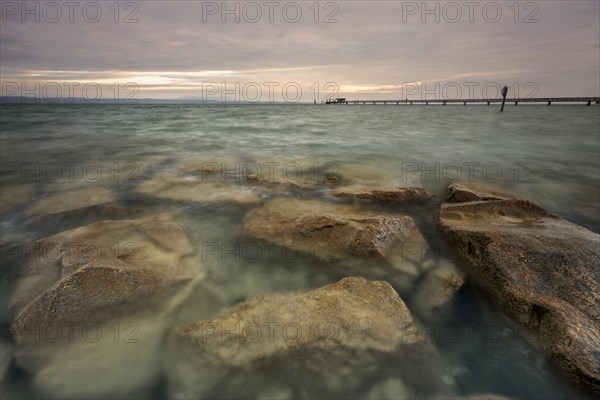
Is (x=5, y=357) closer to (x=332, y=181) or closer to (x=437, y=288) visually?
(x=437, y=288)

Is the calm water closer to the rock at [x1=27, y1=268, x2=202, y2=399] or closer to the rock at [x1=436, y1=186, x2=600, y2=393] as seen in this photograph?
the rock at [x1=27, y1=268, x2=202, y2=399]

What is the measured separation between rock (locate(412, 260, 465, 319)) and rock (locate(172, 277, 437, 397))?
556 millimetres

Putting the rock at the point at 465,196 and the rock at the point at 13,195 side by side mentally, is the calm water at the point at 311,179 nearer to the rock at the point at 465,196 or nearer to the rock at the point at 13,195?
the rock at the point at 13,195

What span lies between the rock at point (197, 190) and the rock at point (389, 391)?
3.86 meters

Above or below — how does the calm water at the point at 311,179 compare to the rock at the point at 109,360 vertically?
above

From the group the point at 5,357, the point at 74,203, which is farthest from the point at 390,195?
the point at 74,203

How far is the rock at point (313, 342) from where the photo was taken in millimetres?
2504

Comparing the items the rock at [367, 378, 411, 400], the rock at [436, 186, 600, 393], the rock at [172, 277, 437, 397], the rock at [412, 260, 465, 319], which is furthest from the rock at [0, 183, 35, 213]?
the rock at [436, 186, 600, 393]

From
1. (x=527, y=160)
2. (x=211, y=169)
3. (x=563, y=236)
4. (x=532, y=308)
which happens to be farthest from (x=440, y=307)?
A: (x=527, y=160)

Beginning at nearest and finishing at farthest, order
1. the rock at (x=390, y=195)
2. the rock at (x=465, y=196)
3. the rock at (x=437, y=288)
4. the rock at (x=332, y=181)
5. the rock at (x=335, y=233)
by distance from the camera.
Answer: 1. the rock at (x=437, y=288)
2. the rock at (x=335, y=233)
3. the rock at (x=465, y=196)
4. the rock at (x=390, y=195)
5. the rock at (x=332, y=181)

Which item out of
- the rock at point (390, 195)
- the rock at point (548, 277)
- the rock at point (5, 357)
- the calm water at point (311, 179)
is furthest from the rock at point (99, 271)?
the rock at point (548, 277)

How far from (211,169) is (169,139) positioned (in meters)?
7.44

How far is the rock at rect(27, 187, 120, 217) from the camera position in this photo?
529 centimetres

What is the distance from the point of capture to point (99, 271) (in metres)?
3.01
